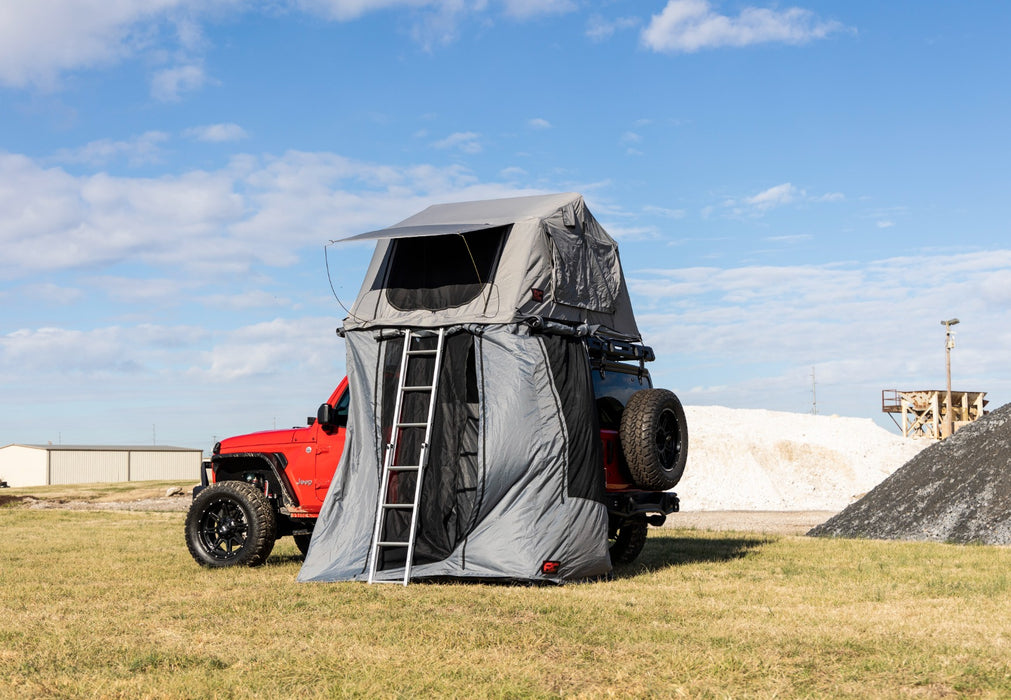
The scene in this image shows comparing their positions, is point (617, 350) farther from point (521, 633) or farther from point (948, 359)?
point (948, 359)

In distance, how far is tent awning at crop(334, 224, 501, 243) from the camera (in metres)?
10.9

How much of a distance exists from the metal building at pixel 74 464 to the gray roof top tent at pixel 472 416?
55934mm

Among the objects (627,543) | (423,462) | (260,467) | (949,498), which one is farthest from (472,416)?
(949,498)

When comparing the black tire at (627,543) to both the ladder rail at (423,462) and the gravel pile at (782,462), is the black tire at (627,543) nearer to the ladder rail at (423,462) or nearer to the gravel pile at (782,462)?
the ladder rail at (423,462)

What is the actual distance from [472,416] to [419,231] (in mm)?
2179

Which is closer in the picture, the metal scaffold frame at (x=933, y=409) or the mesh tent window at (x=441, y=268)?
the mesh tent window at (x=441, y=268)

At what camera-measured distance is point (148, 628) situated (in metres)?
7.85

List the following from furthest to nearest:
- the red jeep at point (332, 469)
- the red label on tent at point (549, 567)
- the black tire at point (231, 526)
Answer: the black tire at point (231, 526)
the red jeep at point (332, 469)
the red label on tent at point (549, 567)

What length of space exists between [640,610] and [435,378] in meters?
3.60

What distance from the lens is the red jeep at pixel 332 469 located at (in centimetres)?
1137

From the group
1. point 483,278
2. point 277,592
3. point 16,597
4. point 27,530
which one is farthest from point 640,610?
point 27,530

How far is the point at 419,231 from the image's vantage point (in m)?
11.1

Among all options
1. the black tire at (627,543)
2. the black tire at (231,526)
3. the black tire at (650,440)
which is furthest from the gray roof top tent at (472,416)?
the black tire at (627,543)

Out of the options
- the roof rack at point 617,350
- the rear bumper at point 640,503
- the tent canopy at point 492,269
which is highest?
the tent canopy at point 492,269
